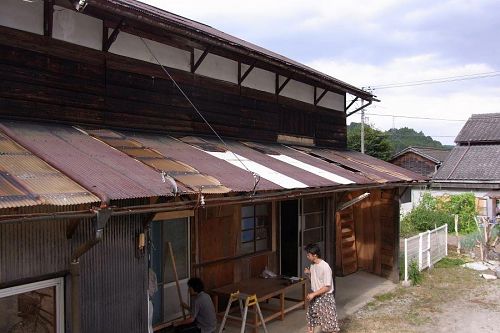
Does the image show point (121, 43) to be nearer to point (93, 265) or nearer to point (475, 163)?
point (93, 265)

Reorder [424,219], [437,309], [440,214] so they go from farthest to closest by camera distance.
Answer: [440,214] < [424,219] < [437,309]

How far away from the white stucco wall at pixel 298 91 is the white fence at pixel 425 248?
4.34 metres

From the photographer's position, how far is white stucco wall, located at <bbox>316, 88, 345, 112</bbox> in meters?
11.4

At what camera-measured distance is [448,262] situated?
44.4 feet

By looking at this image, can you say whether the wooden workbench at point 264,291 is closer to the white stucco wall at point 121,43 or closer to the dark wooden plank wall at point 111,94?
the dark wooden plank wall at point 111,94

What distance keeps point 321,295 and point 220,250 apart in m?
2.43

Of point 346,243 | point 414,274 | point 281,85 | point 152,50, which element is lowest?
point 414,274

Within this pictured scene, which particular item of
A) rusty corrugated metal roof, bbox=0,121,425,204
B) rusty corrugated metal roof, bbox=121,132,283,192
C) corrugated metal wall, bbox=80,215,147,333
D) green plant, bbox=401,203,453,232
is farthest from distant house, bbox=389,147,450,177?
corrugated metal wall, bbox=80,215,147,333

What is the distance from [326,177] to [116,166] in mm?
3751

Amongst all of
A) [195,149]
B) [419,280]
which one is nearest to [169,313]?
[195,149]

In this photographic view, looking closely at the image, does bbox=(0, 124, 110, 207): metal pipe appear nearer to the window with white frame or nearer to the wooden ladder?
the window with white frame

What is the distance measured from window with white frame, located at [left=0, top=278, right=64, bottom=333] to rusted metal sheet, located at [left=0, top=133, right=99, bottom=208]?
42.2 inches

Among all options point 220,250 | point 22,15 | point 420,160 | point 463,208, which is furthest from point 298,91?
point 420,160

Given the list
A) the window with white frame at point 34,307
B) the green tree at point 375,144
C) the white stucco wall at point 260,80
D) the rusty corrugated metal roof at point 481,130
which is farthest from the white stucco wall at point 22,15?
the green tree at point 375,144
